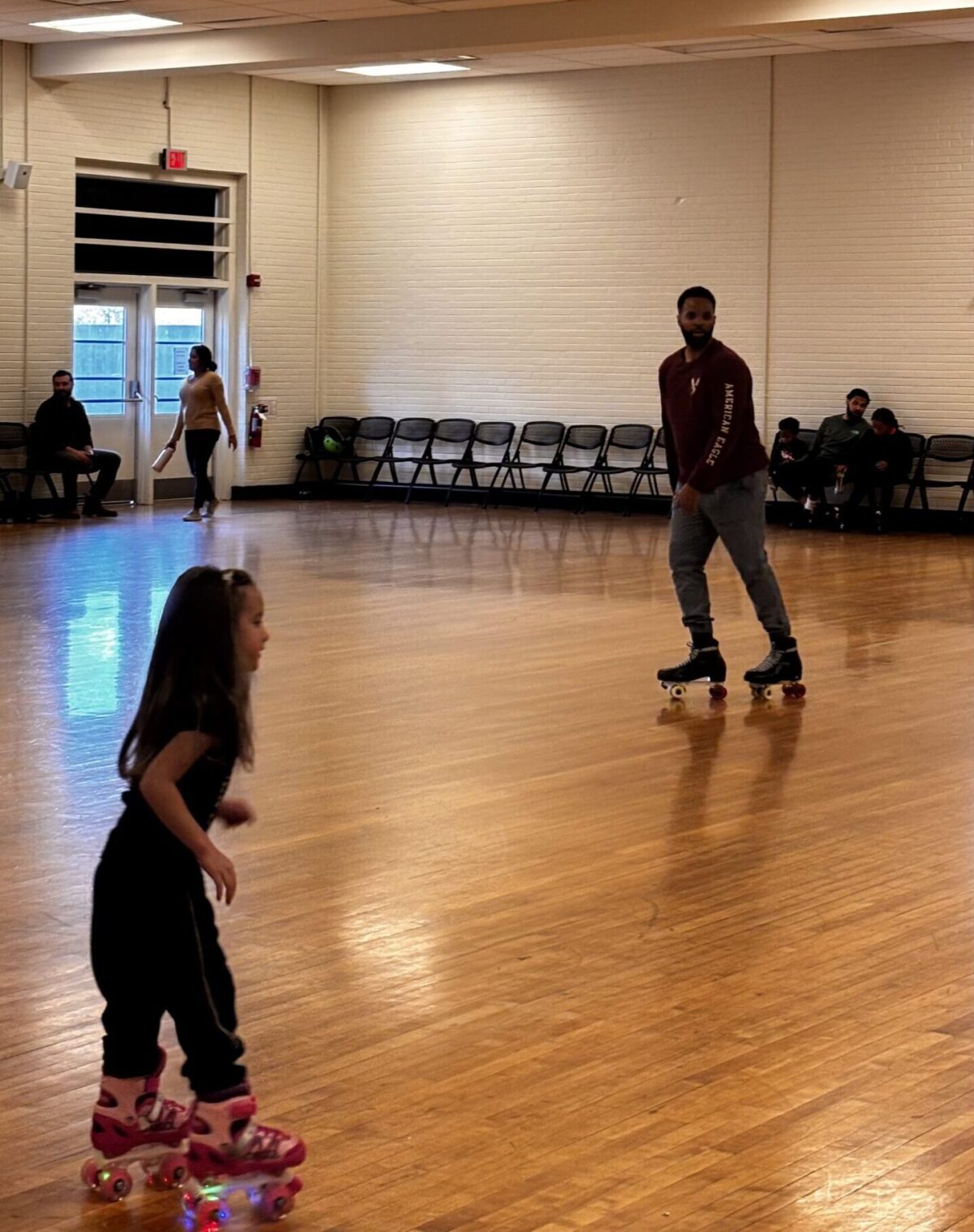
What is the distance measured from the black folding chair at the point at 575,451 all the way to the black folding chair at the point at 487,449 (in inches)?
21.0

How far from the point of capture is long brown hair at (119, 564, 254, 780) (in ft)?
9.75

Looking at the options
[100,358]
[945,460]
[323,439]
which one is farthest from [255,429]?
[945,460]

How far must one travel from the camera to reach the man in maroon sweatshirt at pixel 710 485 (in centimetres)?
775

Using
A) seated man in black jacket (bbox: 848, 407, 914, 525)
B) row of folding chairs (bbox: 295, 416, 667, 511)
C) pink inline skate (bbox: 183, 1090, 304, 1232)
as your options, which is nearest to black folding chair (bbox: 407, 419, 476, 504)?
row of folding chairs (bbox: 295, 416, 667, 511)

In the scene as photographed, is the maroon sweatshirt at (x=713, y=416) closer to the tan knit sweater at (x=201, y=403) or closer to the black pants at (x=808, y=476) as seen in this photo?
the black pants at (x=808, y=476)

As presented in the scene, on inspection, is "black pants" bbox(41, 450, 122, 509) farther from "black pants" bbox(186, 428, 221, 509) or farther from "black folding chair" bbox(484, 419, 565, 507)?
"black folding chair" bbox(484, 419, 565, 507)

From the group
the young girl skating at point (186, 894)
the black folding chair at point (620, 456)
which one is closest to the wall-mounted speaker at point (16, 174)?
the black folding chair at point (620, 456)

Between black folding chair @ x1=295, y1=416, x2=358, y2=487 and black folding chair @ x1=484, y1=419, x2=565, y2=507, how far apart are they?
191 centimetres

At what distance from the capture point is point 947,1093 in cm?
355

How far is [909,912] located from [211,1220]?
2425 millimetres

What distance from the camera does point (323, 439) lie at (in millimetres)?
20688

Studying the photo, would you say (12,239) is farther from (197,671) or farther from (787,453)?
(197,671)

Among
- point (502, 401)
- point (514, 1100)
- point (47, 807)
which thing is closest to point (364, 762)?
point (47, 807)

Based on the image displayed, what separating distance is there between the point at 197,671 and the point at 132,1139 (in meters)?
0.79
